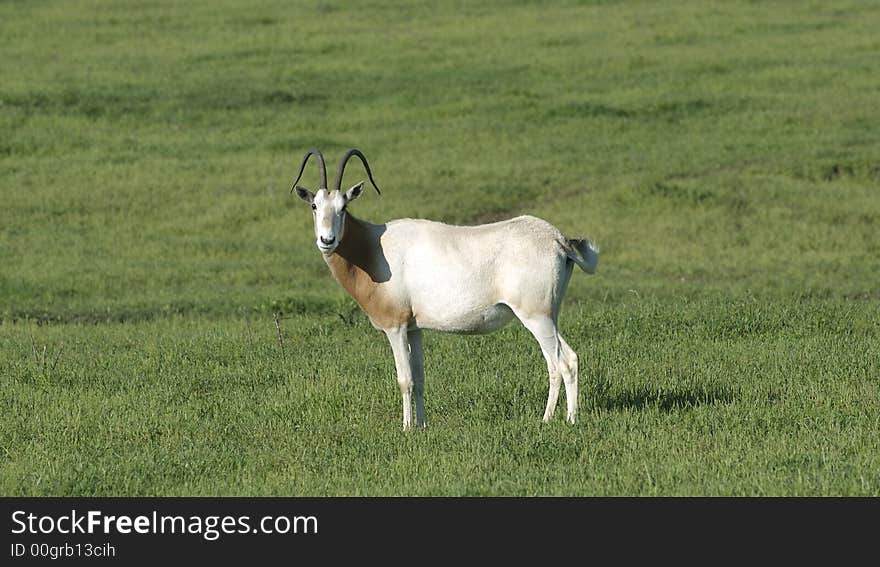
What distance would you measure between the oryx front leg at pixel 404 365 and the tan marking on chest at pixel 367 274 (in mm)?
72

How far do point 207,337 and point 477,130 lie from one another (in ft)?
63.3

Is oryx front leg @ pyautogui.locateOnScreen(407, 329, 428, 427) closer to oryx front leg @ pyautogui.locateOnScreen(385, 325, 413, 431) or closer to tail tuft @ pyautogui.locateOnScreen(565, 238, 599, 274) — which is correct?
oryx front leg @ pyautogui.locateOnScreen(385, 325, 413, 431)

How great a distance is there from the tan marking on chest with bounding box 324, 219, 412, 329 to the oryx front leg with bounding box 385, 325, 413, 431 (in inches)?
2.8

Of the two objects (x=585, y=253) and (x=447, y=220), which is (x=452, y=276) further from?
(x=447, y=220)

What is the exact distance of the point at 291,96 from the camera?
1479 inches

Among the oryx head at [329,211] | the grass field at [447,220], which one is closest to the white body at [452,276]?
the oryx head at [329,211]

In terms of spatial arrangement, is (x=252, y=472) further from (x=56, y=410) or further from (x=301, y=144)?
(x=301, y=144)

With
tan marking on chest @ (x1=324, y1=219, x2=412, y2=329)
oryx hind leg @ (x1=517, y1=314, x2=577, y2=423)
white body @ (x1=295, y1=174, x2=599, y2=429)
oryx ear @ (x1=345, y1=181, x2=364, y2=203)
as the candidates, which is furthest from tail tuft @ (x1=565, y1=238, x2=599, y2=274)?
oryx ear @ (x1=345, y1=181, x2=364, y2=203)

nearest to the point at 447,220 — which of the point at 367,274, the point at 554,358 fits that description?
the point at 367,274

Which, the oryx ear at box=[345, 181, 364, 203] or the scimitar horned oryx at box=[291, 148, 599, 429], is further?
the scimitar horned oryx at box=[291, 148, 599, 429]

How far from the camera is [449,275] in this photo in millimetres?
10258

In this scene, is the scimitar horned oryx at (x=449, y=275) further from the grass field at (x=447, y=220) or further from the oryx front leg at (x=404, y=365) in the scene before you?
the grass field at (x=447, y=220)

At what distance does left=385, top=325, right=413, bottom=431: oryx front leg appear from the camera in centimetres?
1052

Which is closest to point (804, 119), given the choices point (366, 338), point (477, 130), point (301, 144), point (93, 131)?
point (477, 130)
